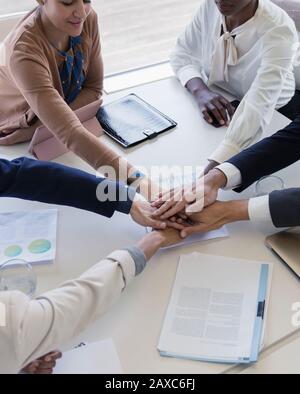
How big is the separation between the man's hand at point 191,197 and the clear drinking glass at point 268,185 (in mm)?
125

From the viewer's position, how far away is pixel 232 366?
103 cm

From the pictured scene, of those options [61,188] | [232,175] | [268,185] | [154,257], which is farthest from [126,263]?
[268,185]

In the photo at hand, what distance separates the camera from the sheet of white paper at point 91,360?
3.34ft

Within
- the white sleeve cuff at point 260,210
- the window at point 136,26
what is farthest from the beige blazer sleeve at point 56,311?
the window at point 136,26

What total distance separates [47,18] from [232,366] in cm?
120

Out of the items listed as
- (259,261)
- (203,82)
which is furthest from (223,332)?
(203,82)

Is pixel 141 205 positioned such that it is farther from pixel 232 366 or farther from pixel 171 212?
pixel 232 366

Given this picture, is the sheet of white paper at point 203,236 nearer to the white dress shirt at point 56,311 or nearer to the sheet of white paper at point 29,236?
the white dress shirt at point 56,311

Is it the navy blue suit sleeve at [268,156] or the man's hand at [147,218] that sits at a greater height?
the navy blue suit sleeve at [268,156]

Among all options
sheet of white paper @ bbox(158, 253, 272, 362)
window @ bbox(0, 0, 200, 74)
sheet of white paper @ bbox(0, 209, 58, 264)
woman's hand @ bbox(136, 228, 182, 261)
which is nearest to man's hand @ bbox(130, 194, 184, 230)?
woman's hand @ bbox(136, 228, 182, 261)

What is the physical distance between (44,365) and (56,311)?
0.12 m

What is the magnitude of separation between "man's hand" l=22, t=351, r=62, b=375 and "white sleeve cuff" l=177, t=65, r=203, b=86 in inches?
49.1

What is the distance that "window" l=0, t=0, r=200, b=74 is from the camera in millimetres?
3299

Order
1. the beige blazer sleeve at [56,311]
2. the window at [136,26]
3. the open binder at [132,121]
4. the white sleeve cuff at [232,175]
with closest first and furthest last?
the beige blazer sleeve at [56,311] → the white sleeve cuff at [232,175] → the open binder at [132,121] → the window at [136,26]
